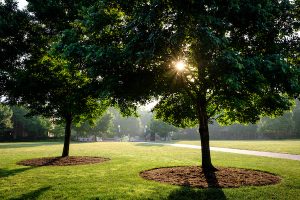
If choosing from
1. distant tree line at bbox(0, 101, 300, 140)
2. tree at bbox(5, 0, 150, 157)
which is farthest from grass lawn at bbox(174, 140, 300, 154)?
distant tree line at bbox(0, 101, 300, 140)

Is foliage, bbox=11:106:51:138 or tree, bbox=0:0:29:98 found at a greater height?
tree, bbox=0:0:29:98

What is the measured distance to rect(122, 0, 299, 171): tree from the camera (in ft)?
26.3

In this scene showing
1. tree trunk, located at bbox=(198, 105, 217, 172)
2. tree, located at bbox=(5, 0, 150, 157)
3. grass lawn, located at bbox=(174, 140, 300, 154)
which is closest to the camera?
tree, located at bbox=(5, 0, 150, 157)

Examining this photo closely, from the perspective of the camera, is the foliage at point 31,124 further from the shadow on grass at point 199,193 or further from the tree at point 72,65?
the shadow on grass at point 199,193

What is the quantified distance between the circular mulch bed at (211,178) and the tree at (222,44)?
303cm

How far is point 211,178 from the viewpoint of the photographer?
11.4 metres

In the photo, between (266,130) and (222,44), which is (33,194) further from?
(266,130)

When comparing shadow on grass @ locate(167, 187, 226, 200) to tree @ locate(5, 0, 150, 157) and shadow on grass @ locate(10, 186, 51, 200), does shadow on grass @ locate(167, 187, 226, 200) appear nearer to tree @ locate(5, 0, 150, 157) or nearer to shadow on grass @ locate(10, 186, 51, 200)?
tree @ locate(5, 0, 150, 157)

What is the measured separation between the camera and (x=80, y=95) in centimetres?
1102

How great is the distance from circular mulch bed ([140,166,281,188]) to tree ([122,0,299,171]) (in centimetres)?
303

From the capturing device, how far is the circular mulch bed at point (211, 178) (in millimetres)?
10383

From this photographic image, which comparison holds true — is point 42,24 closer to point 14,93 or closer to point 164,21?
point 14,93

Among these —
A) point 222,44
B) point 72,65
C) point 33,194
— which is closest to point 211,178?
point 222,44

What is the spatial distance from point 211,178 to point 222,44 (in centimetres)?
591
